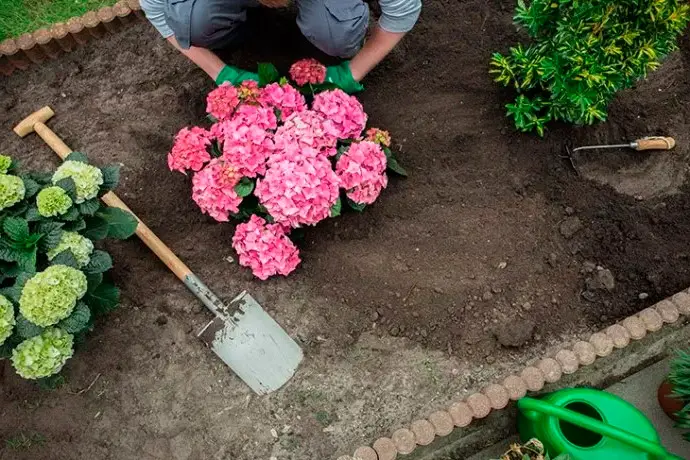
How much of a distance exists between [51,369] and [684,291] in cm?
220

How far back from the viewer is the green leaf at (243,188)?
A: 2.25 metres

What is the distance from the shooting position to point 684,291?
2.34m

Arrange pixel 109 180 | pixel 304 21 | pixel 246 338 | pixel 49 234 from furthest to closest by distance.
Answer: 1. pixel 304 21
2. pixel 246 338
3. pixel 109 180
4. pixel 49 234

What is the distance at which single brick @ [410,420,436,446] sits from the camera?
6.89 ft

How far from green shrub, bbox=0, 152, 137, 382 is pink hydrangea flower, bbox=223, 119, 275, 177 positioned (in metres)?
0.39

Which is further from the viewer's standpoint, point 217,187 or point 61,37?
point 61,37

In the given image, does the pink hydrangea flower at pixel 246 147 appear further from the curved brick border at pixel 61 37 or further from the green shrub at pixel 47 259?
the curved brick border at pixel 61 37

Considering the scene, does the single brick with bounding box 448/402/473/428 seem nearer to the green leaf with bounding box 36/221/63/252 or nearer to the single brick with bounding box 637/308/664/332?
the single brick with bounding box 637/308/664/332

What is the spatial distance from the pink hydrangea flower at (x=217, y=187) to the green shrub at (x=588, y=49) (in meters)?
1.12

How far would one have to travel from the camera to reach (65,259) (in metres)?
1.90

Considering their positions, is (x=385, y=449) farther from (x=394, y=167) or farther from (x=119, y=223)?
(x=119, y=223)

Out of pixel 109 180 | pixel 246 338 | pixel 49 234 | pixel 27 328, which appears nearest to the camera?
pixel 27 328

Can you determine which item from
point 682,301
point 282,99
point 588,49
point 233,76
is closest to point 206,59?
point 233,76

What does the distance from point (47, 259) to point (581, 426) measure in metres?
1.72
